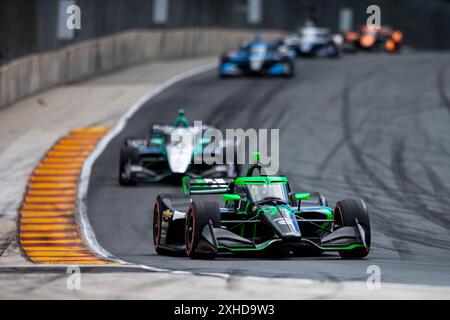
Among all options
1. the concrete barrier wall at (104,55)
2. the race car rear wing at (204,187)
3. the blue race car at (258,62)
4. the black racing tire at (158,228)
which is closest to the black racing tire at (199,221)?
the black racing tire at (158,228)

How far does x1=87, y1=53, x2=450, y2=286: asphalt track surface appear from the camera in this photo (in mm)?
15641

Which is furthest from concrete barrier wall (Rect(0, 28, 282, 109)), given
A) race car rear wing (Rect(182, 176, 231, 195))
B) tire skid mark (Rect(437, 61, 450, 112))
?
race car rear wing (Rect(182, 176, 231, 195))

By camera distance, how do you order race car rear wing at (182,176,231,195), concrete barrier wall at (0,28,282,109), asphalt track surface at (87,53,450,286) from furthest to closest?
concrete barrier wall at (0,28,282,109)
race car rear wing at (182,176,231,195)
asphalt track surface at (87,53,450,286)

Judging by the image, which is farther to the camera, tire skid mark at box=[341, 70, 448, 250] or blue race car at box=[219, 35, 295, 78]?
blue race car at box=[219, 35, 295, 78]

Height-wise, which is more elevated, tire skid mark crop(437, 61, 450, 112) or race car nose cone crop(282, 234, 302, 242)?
race car nose cone crop(282, 234, 302, 242)

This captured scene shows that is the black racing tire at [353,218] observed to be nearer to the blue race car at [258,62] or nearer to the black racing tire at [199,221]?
the black racing tire at [199,221]

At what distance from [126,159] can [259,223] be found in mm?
9049

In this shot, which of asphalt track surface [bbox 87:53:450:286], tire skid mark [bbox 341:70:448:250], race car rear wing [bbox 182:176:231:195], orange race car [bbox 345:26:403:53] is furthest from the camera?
orange race car [bbox 345:26:403:53]

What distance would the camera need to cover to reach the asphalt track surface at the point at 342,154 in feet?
51.3

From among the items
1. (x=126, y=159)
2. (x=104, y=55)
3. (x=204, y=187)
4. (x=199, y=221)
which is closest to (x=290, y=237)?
(x=199, y=221)

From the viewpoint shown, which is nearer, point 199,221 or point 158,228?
point 199,221

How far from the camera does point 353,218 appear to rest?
53.1 feet

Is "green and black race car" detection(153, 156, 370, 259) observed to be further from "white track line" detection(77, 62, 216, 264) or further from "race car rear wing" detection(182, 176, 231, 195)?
"white track line" detection(77, 62, 216, 264)

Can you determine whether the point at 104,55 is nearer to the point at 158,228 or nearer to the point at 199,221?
the point at 158,228
